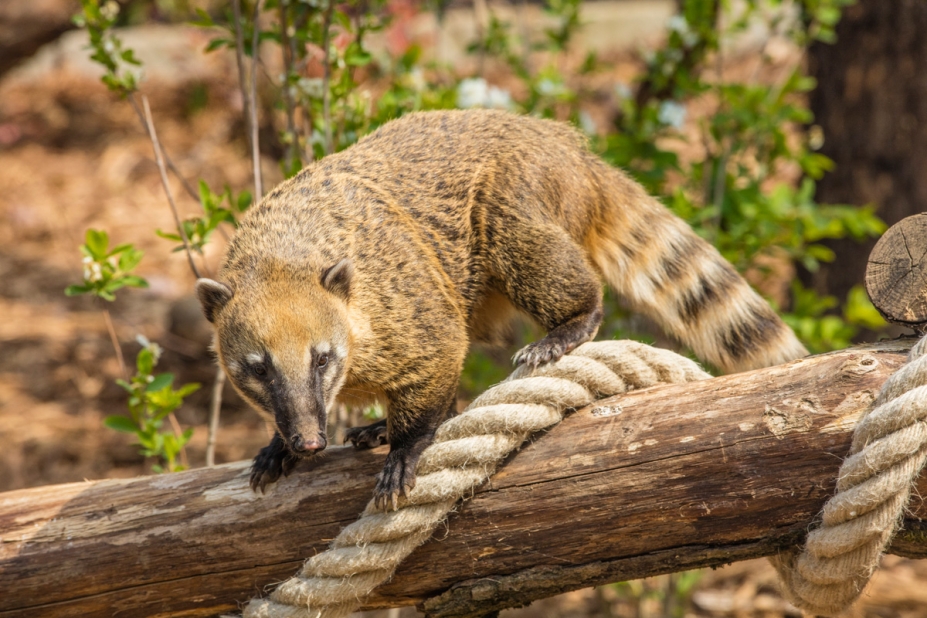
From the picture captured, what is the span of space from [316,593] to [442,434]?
0.61 metres

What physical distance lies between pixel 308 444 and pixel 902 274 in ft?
6.12

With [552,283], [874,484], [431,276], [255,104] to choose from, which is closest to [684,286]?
[552,283]

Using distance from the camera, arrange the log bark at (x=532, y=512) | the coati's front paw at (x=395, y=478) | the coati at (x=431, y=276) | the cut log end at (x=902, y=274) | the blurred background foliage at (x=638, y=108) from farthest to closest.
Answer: the blurred background foliage at (x=638, y=108) → the coati at (x=431, y=276) → the coati's front paw at (x=395, y=478) → the cut log end at (x=902, y=274) → the log bark at (x=532, y=512)

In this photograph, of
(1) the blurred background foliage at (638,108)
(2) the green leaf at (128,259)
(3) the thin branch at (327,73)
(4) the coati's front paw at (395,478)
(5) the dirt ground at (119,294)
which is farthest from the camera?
(5) the dirt ground at (119,294)

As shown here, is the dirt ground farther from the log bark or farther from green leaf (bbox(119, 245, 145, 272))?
green leaf (bbox(119, 245, 145, 272))

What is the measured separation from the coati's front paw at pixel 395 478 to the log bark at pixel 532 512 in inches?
3.3

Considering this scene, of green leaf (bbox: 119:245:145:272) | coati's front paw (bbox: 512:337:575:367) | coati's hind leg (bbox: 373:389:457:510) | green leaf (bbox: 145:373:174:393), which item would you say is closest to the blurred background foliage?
green leaf (bbox: 119:245:145:272)

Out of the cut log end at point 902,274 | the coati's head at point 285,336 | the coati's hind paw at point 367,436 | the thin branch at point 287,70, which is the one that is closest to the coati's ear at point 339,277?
the coati's head at point 285,336

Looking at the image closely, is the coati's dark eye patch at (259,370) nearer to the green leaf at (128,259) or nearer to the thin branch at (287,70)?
→ the green leaf at (128,259)

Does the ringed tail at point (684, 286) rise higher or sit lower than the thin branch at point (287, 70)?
lower

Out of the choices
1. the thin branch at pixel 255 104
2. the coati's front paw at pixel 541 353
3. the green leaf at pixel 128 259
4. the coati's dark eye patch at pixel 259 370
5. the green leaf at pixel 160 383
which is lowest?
the green leaf at pixel 160 383

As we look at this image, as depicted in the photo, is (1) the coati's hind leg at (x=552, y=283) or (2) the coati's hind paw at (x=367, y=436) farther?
(1) the coati's hind leg at (x=552, y=283)

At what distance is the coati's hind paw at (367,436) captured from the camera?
3.15 meters

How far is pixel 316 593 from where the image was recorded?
2602mm
